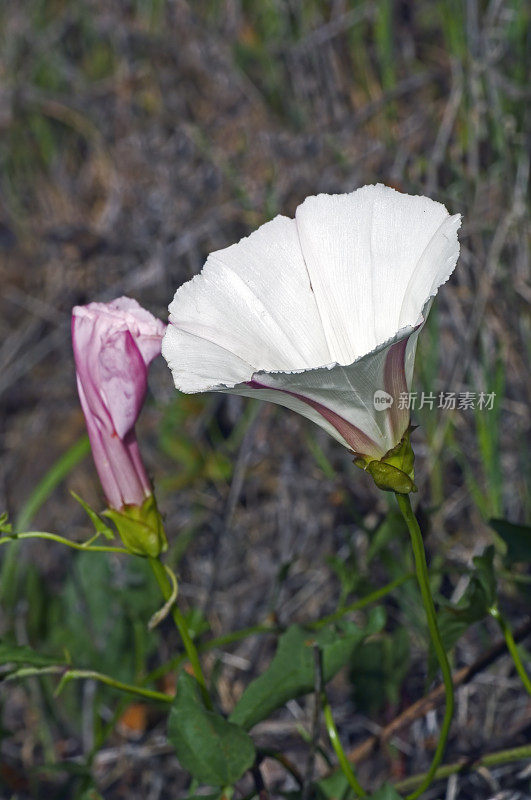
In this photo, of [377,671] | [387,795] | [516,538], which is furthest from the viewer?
[377,671]

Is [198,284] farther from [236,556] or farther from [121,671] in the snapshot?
[236,556]

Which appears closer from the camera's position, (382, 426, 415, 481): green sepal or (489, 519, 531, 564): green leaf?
(382, 426, 415, 481): green sepal

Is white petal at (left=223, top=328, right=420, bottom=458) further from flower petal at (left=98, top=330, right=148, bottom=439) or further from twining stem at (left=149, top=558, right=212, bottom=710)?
twining stem at (left=149, top=558, right=212, bottom=710)

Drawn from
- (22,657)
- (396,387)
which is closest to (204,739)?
(22,657)

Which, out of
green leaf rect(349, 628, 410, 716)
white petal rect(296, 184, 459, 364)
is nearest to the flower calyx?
white petal rect(296, 184, 459, 364)

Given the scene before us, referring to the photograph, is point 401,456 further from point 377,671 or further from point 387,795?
point 377,671

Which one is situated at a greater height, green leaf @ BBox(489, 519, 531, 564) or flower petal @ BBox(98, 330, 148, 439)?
flower petal @ BBox(98, 330, 148, 439)
